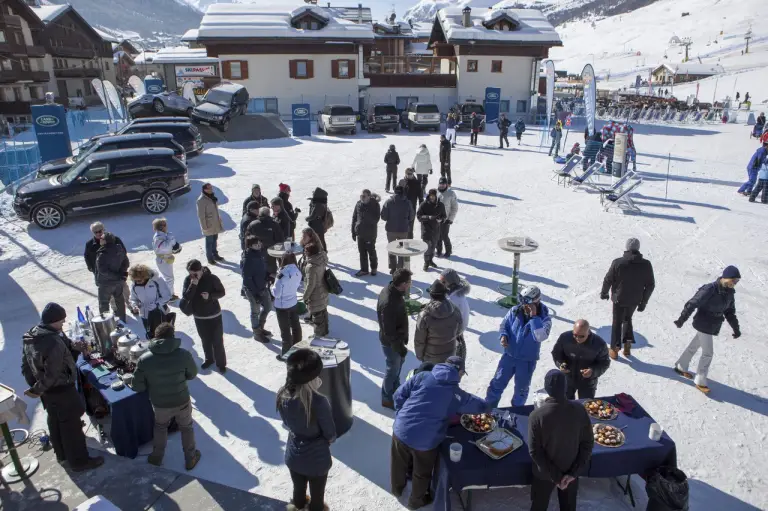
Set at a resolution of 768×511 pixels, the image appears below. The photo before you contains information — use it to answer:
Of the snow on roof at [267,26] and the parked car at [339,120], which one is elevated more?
the snow on roof at [267,26]

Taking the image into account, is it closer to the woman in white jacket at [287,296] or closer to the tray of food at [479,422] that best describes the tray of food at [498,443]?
the tray of food at [479,422]

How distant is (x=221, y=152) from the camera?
21.6 metres

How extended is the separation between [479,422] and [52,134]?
16796 millimetres

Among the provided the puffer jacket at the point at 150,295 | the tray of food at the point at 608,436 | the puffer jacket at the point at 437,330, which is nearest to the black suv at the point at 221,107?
the puffer jacket at the point at 150,295

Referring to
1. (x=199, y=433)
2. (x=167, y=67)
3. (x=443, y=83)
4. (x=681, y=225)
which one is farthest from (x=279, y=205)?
(x=167, y=67)

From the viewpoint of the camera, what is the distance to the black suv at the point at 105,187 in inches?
464

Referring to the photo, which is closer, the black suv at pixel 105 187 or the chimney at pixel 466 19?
the black suv at pixel 105 187

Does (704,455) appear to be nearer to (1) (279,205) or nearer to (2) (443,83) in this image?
(1) (279,205)

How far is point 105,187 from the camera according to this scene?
1232 centimetres

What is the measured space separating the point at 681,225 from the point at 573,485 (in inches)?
408

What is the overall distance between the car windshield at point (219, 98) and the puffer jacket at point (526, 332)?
2298cm

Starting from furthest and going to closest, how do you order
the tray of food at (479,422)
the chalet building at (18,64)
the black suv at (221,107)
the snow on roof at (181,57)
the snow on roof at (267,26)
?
1. the snow on roof at (181,57)
2. the chalet building at (18,64)
3. the snow on roof at (267,26)
4. the black suv at (221,107)
5. the tray of food at (479,422)

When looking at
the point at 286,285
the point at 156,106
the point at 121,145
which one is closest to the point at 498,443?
the point at 286,285

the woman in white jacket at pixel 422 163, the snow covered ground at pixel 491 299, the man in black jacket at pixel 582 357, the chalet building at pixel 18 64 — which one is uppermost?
the chalet building at pixel 18 64
